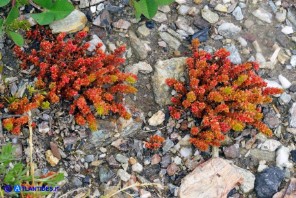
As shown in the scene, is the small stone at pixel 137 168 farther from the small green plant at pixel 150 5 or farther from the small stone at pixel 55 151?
the small green plant at pixel 150 5

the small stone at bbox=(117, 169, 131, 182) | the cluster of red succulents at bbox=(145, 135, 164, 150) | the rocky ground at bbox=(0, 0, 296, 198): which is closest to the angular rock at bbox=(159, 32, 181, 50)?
the rocky ground at bbox=(0, 0, 296, 198)

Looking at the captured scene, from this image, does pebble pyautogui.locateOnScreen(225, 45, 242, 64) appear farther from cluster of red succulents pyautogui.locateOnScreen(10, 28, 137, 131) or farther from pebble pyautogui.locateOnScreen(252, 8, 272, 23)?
cluster of red succulents pyautogui.locateOnScreen(10, 28, 137, 131)

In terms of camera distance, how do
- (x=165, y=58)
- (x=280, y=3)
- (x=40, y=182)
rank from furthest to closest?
1. (x=280, y=3)
2. (x=165, y=58)
3. (x=40, y=182)

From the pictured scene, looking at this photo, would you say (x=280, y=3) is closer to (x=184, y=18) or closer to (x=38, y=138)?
(x=184, y=18)

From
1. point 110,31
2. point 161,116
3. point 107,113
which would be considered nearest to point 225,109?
point 161,116

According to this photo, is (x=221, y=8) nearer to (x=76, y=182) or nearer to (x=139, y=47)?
(x=139, y=47)
